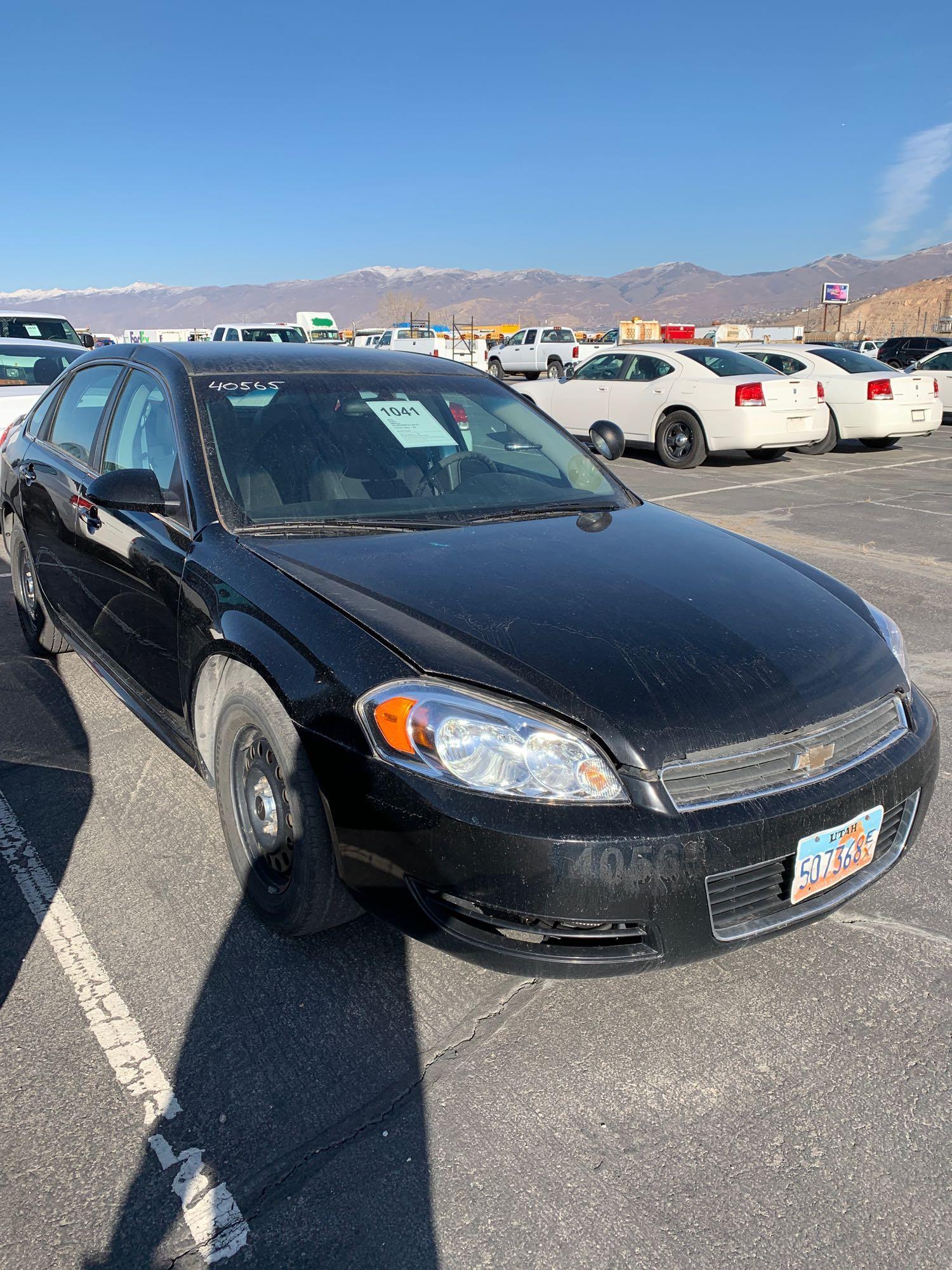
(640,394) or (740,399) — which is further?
(640,394)

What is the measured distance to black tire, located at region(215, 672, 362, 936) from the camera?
7.91 feet

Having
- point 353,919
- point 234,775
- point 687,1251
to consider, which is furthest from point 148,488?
point 687,1251

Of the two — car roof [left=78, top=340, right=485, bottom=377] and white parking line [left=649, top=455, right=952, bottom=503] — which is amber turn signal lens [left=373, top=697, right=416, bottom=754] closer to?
car roof [left=78, top=340, right=485, bottom=377]

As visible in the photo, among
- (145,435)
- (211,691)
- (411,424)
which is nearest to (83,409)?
(145,435)

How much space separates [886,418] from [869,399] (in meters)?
0.35

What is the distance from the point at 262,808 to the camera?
8.85 ft

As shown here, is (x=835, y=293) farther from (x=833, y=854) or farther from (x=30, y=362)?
(x=833, y=854)

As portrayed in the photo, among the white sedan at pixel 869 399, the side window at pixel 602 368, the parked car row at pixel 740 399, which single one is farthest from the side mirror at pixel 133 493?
the white sedan at pixel 869 399

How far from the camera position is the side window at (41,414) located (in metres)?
4.66

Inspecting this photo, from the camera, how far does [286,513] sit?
10.1ft

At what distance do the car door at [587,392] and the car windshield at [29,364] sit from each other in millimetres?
6660

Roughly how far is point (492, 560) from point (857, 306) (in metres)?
129

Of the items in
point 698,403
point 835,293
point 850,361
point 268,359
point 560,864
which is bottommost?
point 560,864

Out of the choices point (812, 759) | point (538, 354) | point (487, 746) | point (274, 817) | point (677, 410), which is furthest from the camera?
point (538, 354)
